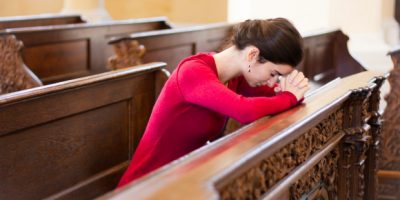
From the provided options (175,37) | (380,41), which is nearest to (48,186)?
(175,37)

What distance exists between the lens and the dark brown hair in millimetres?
2611

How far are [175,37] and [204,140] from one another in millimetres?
2571

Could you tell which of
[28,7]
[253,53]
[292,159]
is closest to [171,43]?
[253,53]

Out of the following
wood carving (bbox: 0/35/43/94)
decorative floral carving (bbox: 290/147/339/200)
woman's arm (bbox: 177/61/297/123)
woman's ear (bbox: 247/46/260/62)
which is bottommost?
decorative floral carving (bbox: 290/147/339/200)

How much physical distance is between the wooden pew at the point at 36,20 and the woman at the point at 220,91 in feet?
11.9

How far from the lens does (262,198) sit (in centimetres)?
207

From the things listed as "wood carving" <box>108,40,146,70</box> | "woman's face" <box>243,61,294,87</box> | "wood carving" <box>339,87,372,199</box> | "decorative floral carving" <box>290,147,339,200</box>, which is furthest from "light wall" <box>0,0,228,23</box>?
"woman's face" <box>243,61,294,87</box>

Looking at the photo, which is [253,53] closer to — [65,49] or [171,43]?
[171,43]

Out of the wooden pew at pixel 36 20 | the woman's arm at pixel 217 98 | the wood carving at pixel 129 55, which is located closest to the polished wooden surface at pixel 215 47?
the wood carving at pixel 129 55

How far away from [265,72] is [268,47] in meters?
0.11

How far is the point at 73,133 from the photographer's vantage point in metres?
3.00

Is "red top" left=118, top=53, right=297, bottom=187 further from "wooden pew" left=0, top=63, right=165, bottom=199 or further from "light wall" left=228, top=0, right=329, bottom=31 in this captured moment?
"light wall" left=228, top=0, right=329, bottom=31

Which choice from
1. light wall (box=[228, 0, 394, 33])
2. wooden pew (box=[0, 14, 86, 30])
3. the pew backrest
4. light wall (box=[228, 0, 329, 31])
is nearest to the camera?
the pew backrest

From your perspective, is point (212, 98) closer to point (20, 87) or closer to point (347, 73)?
point (20, 87)
